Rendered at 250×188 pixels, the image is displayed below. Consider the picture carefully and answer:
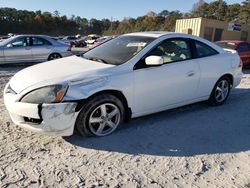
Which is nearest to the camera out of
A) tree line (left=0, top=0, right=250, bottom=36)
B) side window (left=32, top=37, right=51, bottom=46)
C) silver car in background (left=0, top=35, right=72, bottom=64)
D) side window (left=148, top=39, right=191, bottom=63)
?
side window (left=148, top=39, right=191, bottom=63)

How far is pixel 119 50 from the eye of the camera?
5.08m

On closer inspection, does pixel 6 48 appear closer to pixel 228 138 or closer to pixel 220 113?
pixel 220 113

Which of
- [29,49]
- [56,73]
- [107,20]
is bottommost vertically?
[107,20]

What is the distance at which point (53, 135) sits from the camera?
161 inches

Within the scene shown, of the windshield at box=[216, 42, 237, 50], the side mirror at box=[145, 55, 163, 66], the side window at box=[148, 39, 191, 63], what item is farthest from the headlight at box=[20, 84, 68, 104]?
the windshield at box=[216, 42, 237, 50]

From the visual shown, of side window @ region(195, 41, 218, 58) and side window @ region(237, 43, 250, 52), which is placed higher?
side window @ region(195, 41, 218, 58)

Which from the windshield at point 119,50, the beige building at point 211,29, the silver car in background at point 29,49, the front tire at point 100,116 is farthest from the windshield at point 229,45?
the beige building at point 211,29

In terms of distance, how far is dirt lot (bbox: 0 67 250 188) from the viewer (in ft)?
11.0

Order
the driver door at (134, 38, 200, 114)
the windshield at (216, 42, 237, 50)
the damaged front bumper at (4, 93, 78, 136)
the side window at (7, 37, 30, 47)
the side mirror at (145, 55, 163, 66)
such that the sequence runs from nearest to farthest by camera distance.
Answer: the damaged front bumper at (4, 93, 78, 136)
the side mirror at (145, 55, 163, 66)
the driver door at (134, 38, 200, 114)
the side window at (7, 37, 30, 47)
the windshield at (216, 42, 237, 50)

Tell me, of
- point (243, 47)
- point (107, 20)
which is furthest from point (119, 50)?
point (107, 20)

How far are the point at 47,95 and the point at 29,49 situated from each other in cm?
906

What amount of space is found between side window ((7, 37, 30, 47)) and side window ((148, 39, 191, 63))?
341 inches

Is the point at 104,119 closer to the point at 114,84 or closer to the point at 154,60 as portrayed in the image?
the point at 114,84

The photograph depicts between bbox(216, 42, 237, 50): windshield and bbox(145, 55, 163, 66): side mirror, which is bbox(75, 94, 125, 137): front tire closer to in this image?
bbox(145, 55, 163, 66): side mirror
